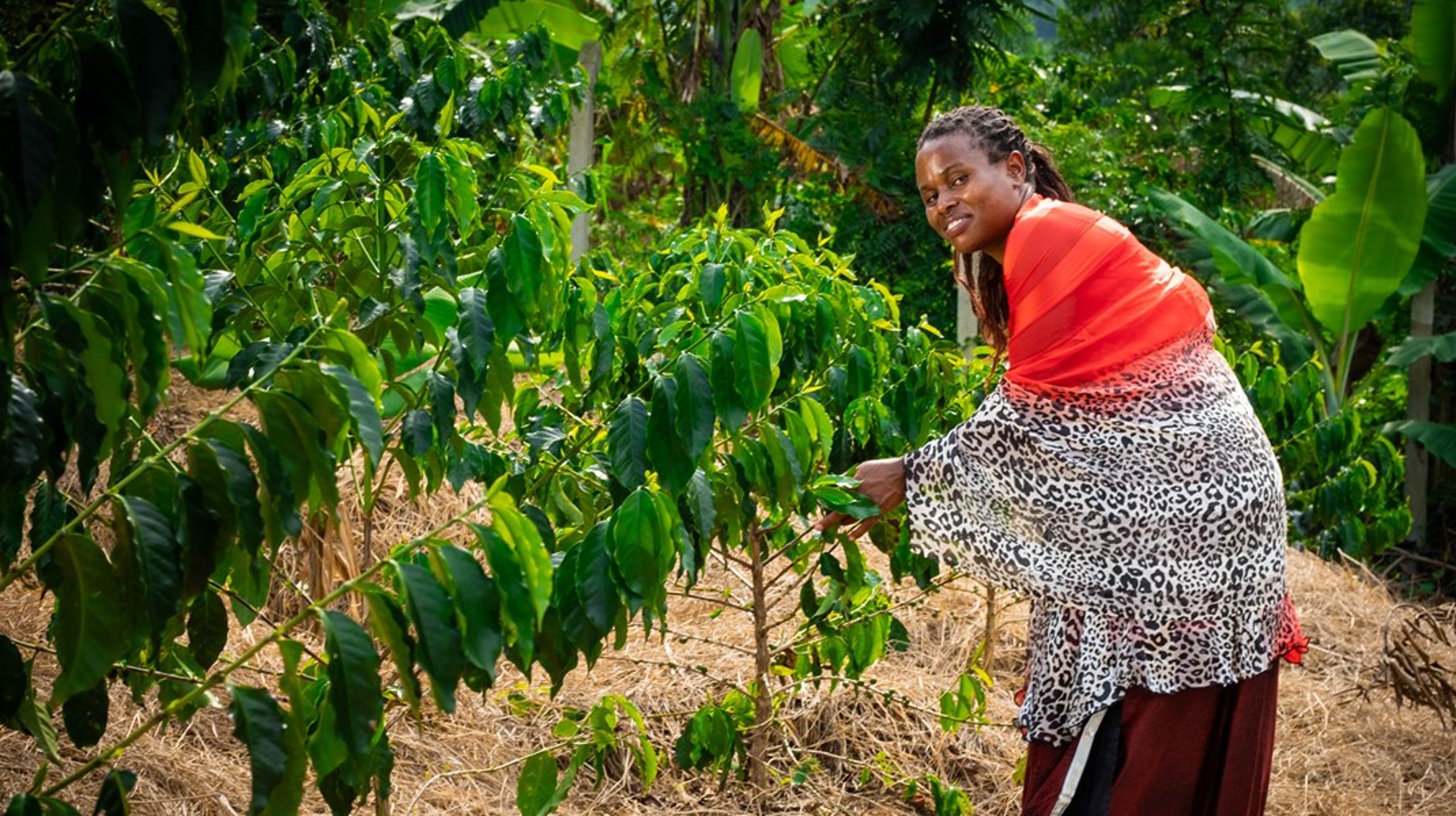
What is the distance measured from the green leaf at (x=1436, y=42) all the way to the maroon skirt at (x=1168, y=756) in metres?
7.40

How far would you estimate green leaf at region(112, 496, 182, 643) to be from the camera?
1.49m

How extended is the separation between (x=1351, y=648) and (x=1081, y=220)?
12.6ft

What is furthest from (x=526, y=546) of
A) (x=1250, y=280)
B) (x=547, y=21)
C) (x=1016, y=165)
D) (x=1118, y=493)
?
(x=1250, y=280)

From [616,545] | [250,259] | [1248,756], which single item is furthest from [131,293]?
[1248,756]

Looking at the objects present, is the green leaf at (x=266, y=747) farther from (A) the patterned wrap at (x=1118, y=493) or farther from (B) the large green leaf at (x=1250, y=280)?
(B) the large green leaf at (x=1250, y=280)

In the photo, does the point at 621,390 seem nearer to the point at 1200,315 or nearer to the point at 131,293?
the point at 1200,315

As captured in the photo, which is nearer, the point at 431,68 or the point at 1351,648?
the point at 431,68

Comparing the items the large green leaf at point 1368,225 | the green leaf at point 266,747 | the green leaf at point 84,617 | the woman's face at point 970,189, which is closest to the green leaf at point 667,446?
the green leaf at point 266,747

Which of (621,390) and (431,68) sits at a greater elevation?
(431,68)

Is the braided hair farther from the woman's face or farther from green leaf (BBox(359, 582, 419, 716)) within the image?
green leaf (BBox(359, 582, 419, 716))

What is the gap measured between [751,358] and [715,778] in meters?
1.95

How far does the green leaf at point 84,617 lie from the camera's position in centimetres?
153

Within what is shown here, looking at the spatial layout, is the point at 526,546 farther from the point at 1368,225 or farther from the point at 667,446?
the point at 1368,225

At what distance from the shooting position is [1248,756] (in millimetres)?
2662
